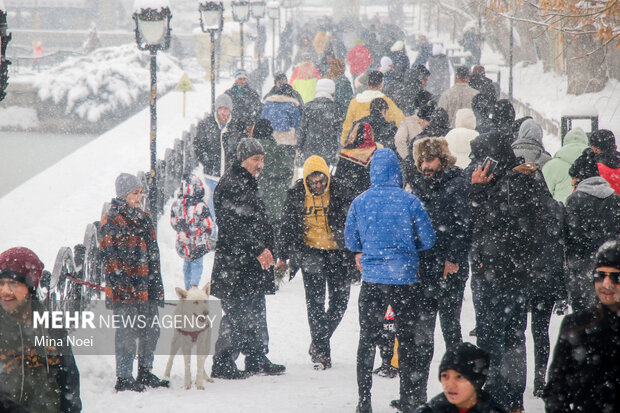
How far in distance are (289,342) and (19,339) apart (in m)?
4.19

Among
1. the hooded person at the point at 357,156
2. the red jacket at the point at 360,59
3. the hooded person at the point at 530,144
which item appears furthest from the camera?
the red jacket at the point at 360,59

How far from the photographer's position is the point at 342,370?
682cm

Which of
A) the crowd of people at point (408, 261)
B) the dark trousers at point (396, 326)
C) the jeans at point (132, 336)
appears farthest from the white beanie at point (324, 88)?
the dark trousers at point (396, 326)

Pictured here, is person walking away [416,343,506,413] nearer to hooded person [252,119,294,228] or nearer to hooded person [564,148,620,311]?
hooded person [564,148,620,311]

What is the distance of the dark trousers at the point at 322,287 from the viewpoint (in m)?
6.73

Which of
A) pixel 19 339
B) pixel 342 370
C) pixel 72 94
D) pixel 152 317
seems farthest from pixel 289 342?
pixel 72 94

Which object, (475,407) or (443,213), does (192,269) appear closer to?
(443,213)

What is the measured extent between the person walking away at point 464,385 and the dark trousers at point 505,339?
5.37ft

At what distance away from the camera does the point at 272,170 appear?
8734 mm

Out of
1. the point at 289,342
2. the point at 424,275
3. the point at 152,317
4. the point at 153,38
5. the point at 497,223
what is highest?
the point at 153,38

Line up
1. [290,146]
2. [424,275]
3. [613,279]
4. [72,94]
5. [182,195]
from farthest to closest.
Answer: [72,94], [290,146], [182,195], [424,275], [613,279]

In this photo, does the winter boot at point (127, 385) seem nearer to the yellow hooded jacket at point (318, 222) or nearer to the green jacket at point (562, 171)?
the yellow hooded jacket at point (318, 222)

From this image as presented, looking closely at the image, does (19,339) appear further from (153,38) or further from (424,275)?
(153,38)

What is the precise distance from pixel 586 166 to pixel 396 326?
2.21 m
